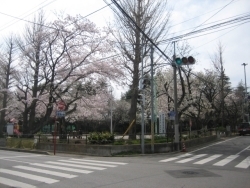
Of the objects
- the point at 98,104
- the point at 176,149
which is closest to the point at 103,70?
the point at 98,104

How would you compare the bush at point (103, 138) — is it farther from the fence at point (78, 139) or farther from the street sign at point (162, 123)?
the street sign at point (162, 123)

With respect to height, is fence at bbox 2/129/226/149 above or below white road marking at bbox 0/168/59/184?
above

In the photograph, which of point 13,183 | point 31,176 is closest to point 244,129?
point 31,176

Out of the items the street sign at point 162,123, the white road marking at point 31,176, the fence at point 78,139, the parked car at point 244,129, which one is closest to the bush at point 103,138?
the fence at point 78,139

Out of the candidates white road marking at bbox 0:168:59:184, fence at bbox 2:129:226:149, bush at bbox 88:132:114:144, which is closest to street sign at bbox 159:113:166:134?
fence at bbox 2:129:226:149

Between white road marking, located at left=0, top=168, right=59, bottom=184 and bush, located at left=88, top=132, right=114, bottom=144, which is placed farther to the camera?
bush, located at left=88, top=132, right=114, bottom=144

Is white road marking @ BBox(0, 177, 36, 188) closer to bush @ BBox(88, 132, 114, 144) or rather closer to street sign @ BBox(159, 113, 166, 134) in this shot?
bush @ BBox(88, 132, 114, 144)

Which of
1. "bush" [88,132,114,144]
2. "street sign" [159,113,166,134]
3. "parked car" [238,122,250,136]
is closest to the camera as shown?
"bush" [88,132,114,144]

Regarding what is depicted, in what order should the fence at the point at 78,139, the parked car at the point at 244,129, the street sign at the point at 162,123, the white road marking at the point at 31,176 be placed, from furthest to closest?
1. the parked car at the point at 244,129
2. the street sign at the point at 162,123
3. the fence at the point at 78,139
4. the white road marking at the point at 31,176

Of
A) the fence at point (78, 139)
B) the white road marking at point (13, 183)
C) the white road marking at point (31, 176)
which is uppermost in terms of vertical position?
the fence at point (78, 139)

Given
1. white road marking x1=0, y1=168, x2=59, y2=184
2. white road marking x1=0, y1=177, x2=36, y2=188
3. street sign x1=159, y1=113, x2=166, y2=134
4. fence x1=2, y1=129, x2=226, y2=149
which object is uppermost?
street sign x1=159, y1=113, x2=166, y2=134

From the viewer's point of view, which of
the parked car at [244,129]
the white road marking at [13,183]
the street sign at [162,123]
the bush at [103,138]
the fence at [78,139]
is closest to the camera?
the white road marking at [13,183]

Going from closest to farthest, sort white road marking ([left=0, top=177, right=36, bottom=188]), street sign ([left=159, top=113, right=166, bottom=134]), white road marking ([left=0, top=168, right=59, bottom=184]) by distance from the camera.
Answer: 1. white road marking ([left=0, top=177, right=36, bottom=188])
2. white road marking ([left=0, top=168, right=59, bottom=184])
3. street sign ([left=159, top=113, right=166, bottom=134])

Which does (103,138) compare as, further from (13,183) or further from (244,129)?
(244,129)
